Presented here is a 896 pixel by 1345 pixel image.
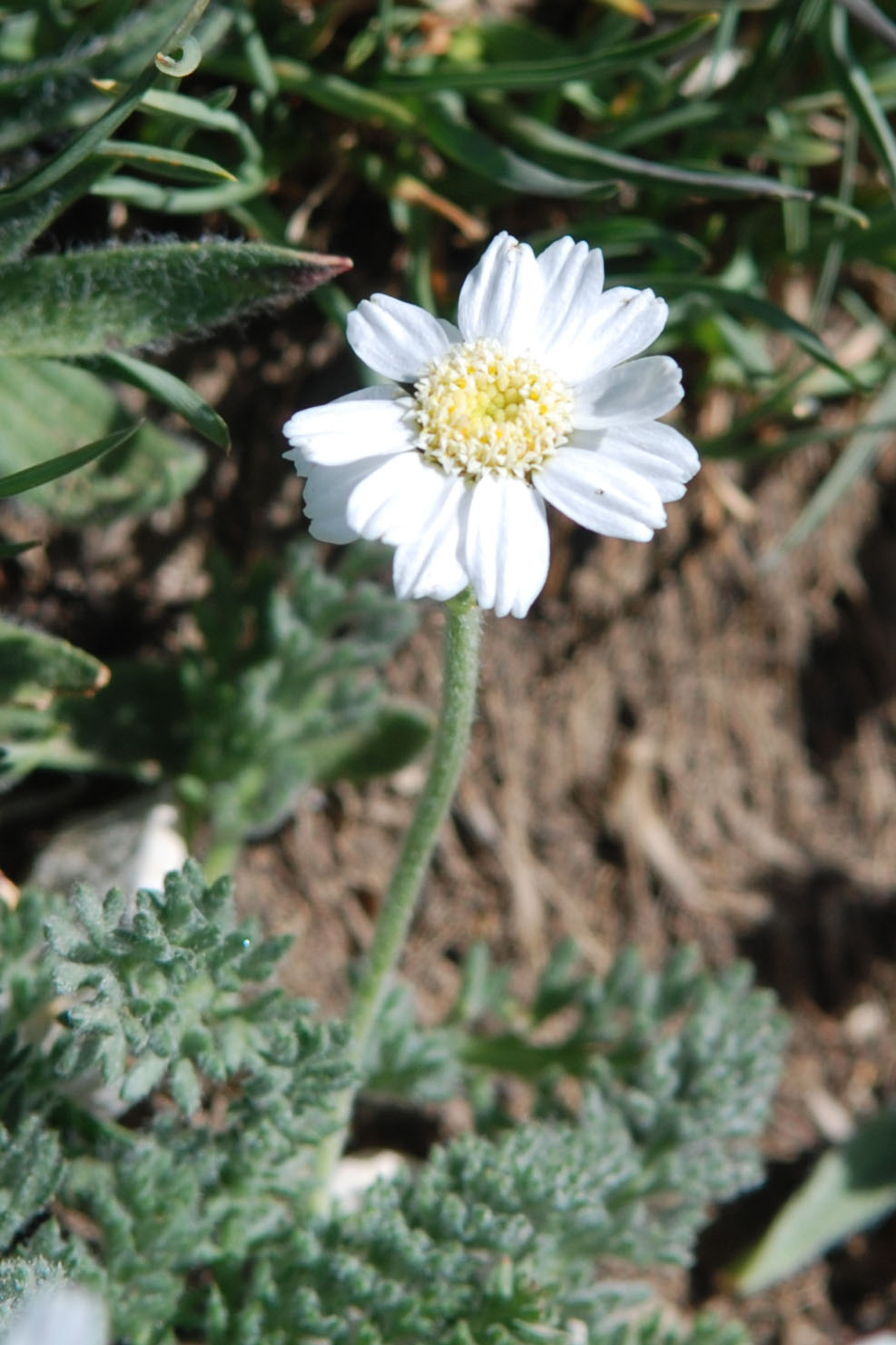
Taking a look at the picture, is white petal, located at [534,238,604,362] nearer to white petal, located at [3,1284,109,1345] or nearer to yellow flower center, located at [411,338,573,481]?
yellow flower center, located at [411,338,573,481]

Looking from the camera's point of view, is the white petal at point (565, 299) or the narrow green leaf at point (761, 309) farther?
the narrow green leaf at point (761, 309)

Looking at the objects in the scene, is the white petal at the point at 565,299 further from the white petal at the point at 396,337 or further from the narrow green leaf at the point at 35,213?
the narrow green leaf at the point at 35,213

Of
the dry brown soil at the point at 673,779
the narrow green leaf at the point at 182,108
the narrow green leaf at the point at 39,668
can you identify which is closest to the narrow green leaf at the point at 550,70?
the narrow green leaf at the point at 182,108

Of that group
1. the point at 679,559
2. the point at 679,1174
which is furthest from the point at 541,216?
the point at 679,1174

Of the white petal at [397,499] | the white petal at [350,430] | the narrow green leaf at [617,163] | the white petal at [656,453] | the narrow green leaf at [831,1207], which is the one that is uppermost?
the narrow green leaf at [617,163]

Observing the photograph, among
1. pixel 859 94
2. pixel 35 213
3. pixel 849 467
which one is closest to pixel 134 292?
pixel 35 213

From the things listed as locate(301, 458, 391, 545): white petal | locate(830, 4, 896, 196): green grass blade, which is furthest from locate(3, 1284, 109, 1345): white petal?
locate(830, 4, 896, 196): green grass blade
